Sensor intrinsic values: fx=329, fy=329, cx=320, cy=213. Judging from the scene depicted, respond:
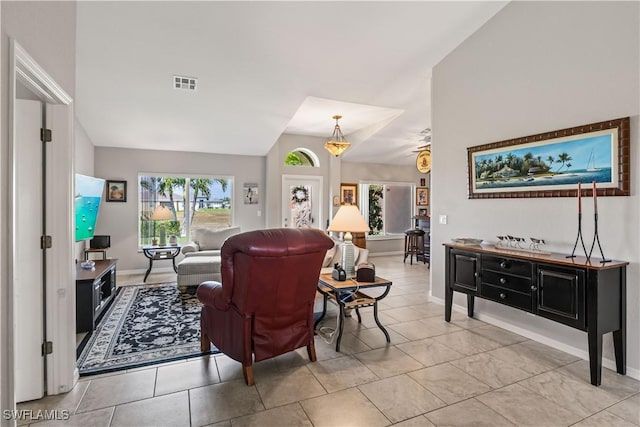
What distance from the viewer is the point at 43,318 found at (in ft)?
7.20

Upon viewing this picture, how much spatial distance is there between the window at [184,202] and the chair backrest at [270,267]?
4809 mm

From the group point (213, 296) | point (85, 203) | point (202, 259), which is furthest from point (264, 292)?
point (85, 203)

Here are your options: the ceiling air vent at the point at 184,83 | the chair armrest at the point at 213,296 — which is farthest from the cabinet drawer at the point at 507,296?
the ceiling air vent at the point at 184,83

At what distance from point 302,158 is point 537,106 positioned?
5260 millimetres

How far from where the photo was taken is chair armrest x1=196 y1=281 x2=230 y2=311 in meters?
2.46

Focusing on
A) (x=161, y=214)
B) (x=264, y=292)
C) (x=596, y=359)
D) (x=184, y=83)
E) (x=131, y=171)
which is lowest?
(x=596, y=359)

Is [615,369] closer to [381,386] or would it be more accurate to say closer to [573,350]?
[573,350]

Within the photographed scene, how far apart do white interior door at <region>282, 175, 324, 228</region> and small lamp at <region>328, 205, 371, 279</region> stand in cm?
415

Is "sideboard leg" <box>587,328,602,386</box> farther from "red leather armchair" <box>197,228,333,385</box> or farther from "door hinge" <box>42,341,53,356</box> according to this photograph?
"door hinge" <box>42,341,53,356</box>

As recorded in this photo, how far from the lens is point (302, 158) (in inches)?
309

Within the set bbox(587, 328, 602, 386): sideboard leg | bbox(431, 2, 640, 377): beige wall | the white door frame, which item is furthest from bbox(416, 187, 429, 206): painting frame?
the white door frame

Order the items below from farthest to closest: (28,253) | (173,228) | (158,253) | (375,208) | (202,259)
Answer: (375,208) → (173,228) → (158,253) → (202,259) → (28,253)

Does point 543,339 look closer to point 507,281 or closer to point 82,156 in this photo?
point 507,281

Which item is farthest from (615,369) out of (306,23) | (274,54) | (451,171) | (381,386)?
(274,54)
